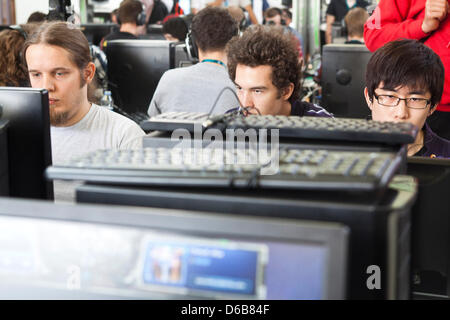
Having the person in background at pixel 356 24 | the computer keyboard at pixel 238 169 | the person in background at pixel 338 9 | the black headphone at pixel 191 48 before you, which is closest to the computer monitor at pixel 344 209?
the computer keyboard at pixel 238 169

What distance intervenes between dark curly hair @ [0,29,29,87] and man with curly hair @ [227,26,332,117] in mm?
1040

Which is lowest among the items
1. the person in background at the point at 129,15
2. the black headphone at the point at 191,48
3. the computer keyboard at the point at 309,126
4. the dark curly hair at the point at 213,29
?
the computer keyboard at the point at 309,126

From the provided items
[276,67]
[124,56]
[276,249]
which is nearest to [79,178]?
[276,249]

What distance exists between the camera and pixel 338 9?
7508 millimetres

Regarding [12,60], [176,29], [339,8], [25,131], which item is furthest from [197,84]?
[339,8]

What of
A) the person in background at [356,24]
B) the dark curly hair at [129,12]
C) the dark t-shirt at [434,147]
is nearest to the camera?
the dark t-shirt at [434,147]

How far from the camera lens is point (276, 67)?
1.89 m

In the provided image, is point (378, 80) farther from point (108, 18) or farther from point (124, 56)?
point (108, 18)

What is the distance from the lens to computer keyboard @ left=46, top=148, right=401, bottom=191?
0.56 metres

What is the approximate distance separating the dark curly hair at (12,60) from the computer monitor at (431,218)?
2.01 meters

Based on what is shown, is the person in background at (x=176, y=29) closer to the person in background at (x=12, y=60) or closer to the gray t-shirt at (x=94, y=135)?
the person in background at (x=12, y=60)

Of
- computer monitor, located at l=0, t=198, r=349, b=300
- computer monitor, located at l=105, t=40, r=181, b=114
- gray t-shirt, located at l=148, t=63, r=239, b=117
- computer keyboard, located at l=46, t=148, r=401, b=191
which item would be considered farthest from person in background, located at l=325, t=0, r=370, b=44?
computer monitor, located at l=0, t=198, r=349, b=300

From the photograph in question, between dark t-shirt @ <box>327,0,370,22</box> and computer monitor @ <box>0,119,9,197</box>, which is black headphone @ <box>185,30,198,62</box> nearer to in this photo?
computer monitor @ <box>0,119,9,197</box>

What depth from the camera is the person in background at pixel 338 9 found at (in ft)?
24.5
